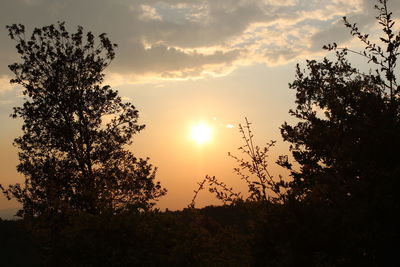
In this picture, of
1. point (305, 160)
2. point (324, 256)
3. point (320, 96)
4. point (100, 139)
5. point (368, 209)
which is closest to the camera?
point (324, 256)

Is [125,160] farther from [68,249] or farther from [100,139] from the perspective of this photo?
[68,249]

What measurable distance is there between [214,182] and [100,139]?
34.1 ft

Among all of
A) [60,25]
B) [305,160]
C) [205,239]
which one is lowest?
[205,239]

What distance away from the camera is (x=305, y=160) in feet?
51.1

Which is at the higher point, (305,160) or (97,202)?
(305,160)

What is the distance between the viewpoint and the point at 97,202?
9477mm

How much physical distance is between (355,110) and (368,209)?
4176 mm

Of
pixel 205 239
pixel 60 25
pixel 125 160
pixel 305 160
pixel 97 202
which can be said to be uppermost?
pixel 60 25

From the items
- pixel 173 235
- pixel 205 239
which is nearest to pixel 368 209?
pixel 205 239

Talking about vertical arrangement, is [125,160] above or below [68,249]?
above

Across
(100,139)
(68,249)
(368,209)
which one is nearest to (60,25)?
(100,139)

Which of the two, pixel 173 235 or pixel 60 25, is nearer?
pixel 173 235

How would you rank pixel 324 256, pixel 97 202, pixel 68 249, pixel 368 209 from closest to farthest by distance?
pixel 324 256 < pixel 368 209 < pixel 68 249 < pixel 97 202

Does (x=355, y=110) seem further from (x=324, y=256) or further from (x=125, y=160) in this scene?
(x=125, y=160)
